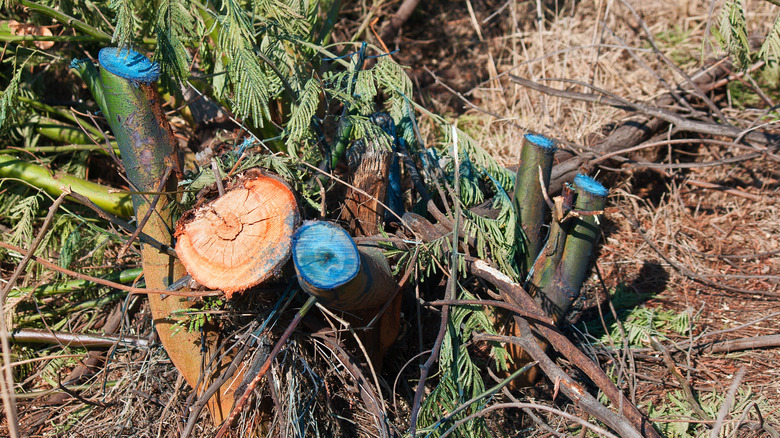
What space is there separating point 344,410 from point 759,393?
1805 mm

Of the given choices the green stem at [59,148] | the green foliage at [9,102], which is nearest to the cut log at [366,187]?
the green stem at [59,148]

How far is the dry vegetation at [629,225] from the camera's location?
242cm

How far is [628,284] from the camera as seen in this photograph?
10.1ft

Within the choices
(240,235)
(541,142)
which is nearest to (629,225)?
(541,142)

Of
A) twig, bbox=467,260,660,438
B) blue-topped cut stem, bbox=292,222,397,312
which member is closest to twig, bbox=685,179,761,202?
twig, bbox=467,260,660,438

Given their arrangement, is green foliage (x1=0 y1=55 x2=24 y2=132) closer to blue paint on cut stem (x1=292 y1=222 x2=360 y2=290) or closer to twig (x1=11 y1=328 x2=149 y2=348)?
twig (x1=11 y1=328 x2=149 y2=348)

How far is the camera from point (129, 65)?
83.0 inches

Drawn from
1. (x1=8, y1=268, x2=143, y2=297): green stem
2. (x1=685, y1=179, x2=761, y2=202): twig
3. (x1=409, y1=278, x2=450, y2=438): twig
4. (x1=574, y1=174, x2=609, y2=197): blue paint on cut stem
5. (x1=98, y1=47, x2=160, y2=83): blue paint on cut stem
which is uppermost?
(x1=98, y1=47, x2=160, y2=83): blue paint on cut stem

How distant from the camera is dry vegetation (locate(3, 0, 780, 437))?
242 centimetres

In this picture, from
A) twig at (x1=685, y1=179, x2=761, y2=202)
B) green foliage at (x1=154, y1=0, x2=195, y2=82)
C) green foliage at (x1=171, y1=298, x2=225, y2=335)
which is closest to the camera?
green foliage at (x1=154, y1=0, x2=195, y2=82)

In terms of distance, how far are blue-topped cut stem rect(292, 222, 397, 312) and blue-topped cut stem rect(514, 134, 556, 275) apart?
2.85ft

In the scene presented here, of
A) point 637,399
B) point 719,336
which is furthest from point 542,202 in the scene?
point 719,336

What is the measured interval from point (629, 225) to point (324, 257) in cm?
238

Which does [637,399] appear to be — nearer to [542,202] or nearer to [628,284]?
[628,284]
